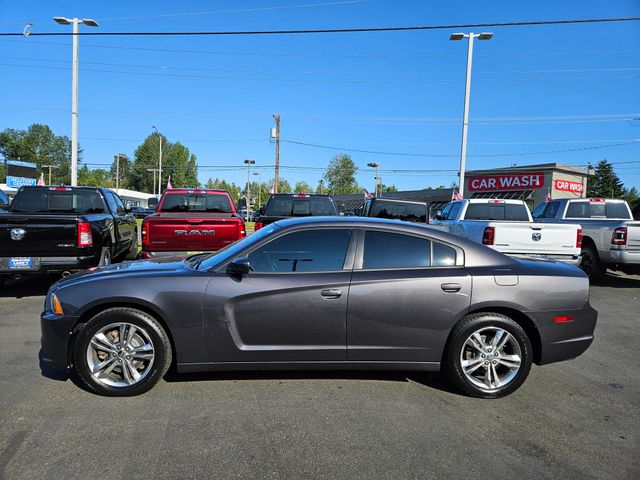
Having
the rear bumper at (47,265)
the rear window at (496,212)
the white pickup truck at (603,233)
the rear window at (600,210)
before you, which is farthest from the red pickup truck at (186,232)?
the rear window at (600,210)

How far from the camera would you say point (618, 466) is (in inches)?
114

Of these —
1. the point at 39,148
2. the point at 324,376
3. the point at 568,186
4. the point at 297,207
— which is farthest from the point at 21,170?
the point at 39,148

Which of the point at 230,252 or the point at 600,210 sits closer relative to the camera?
the point at 230,252

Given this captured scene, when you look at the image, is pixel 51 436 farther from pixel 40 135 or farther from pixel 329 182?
pixel 40 135

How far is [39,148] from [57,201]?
133656mm

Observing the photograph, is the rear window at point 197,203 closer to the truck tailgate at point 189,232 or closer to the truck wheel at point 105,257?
the truck tailgate at point 189,232

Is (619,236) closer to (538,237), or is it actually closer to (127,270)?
(538,237)

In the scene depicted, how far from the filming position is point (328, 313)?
3760 mm

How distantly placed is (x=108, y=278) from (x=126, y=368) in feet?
2.54

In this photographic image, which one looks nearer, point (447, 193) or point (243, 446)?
point (243, 446)

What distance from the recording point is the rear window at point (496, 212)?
428 inches

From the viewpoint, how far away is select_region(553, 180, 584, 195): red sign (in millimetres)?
35625

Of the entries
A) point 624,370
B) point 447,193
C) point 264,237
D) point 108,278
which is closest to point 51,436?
point 108,278

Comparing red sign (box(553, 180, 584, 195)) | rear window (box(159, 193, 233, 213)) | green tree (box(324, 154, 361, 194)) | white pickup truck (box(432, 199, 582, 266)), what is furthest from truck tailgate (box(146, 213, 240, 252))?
green tree (box(324, 154, 361, 194))
